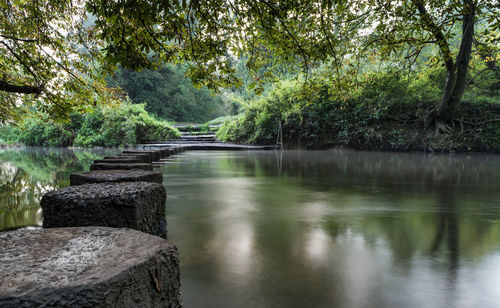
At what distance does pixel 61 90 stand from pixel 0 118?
2.76 metres

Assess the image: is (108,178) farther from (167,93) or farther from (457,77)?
(167,93)

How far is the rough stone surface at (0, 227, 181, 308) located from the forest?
7.75 feet

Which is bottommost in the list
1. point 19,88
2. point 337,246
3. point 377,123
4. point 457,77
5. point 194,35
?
point 337,246

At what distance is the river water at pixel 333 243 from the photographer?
1492 mm

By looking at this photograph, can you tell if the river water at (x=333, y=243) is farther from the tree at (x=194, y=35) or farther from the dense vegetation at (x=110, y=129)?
the dense vegetation at (x=110, y=129)

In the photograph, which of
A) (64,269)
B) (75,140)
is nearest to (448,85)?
(64,269)

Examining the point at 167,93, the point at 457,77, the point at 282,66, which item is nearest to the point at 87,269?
the point at 282,66

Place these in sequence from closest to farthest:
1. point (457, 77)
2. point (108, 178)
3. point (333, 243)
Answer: point (108, 178) < point (333, 243) < point (457, 77)

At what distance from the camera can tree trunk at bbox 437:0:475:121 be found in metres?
9.47

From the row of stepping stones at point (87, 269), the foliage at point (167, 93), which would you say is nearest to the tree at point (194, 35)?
the row of stepping stones at point (87, 269)

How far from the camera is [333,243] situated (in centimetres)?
214

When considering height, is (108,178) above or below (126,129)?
below

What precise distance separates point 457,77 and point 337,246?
418 inches

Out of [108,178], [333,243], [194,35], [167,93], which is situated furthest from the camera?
[167,93]
